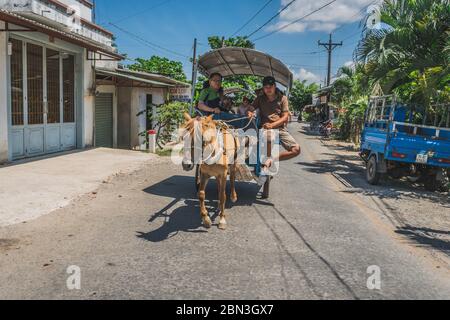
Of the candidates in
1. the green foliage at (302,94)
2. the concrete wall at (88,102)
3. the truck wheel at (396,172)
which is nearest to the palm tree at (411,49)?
the truck wheel at (396,172)

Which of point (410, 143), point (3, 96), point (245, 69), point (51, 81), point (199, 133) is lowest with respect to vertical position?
point (410, 143)

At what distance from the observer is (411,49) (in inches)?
488

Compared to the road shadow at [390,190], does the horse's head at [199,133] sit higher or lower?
higher

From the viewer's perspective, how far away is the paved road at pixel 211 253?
421cm

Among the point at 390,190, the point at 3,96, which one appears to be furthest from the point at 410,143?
the point at 3,96

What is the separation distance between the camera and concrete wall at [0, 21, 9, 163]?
10.6 meters

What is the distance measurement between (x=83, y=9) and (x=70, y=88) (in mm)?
5028

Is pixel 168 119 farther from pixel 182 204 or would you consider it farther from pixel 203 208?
pixel 203 208

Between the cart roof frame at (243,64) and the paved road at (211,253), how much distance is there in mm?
3148

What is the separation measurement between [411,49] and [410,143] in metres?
3.74

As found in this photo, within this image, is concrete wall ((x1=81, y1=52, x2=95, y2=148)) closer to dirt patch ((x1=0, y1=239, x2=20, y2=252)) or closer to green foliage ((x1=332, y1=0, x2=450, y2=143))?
green foliage ((x1=332, y1=0, x2=450, y2=143))

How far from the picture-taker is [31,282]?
428 centimetres

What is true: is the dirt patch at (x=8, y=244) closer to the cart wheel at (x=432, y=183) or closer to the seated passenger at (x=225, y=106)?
the seated passenger at (x=225, y=106)
